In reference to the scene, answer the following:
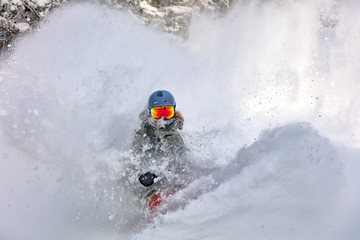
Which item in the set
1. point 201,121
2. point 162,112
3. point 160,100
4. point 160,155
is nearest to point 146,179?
point 160,155

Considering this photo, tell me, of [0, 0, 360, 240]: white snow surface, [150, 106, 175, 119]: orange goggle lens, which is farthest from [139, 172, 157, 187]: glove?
[150, 106, 175, 119]: orange goggle lens

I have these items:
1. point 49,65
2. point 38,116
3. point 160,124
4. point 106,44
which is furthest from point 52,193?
point 106,44

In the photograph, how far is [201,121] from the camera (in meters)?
6.55

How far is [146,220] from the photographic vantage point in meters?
4.47

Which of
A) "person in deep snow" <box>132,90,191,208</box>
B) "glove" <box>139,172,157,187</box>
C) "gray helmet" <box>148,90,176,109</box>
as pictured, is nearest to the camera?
"glove" <box>139,172,157,187</box>

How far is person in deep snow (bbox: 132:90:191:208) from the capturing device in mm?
4656

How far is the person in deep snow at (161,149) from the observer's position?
4.66 metres

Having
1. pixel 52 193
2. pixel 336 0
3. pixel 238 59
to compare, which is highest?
pixel 336 0

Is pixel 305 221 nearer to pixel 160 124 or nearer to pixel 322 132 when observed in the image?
pixel 322 132

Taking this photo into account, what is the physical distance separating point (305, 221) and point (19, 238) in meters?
3.73

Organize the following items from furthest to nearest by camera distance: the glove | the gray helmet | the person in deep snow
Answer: the gray helmet
the person in deep snow
the glove

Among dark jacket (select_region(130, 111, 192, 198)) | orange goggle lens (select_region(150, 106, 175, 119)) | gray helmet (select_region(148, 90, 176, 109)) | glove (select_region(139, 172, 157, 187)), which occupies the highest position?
gray helmet (select_region(148, 90, 176, 109))

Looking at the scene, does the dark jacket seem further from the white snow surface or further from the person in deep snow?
the white snow surface

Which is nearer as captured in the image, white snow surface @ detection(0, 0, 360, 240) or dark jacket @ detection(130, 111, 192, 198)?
white snow surface @ detection(0, 0, 360, 240)
